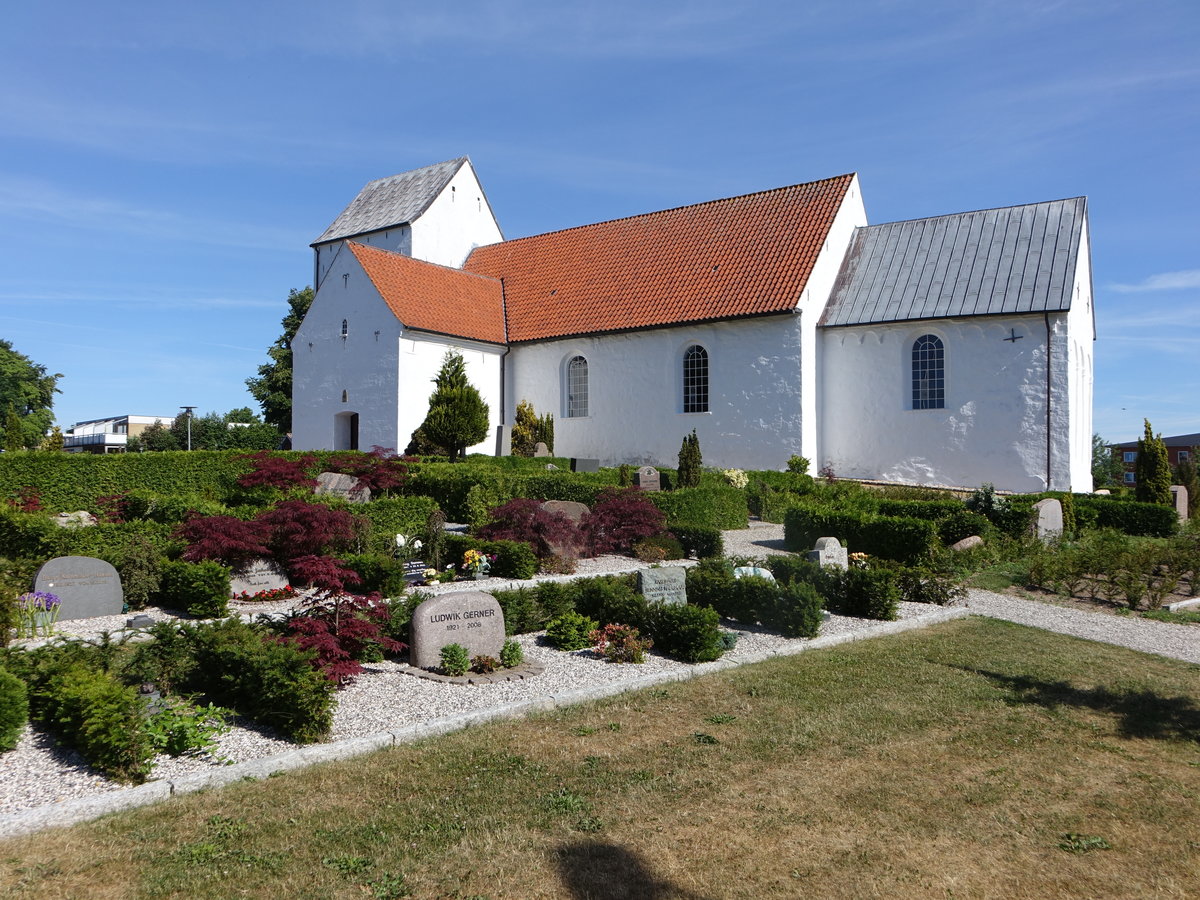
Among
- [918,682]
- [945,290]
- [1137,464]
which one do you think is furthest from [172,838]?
[1137,464]

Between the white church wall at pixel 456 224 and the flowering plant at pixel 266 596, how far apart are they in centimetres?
2032

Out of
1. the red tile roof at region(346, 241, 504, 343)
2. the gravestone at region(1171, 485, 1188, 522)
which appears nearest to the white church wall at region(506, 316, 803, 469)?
the red tile roof at region(346, 241, 504, 343)

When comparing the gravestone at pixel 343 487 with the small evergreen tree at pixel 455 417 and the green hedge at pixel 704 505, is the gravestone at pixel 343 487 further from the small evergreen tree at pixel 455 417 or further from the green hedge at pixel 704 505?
the small evergreen tree at pixel 455 417

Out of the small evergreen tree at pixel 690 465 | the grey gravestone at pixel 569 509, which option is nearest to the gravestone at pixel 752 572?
the grey gravestone at pixel 569 509

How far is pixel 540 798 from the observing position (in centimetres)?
459

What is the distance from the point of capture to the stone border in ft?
13.9

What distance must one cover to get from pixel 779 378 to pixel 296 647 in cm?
1752

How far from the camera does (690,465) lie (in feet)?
62.7

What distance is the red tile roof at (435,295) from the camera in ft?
A: 76.9

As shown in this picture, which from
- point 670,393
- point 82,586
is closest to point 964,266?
point 670,393

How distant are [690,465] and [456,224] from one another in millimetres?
15096

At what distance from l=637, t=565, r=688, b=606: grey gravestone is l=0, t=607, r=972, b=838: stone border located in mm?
1294

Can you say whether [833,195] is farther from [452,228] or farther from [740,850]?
[740,850]

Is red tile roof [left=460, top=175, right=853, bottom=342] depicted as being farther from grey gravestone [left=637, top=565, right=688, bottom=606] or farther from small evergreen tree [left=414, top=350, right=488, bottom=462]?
grey gravestone [left=637, top=565, right=688, bottom=606]
